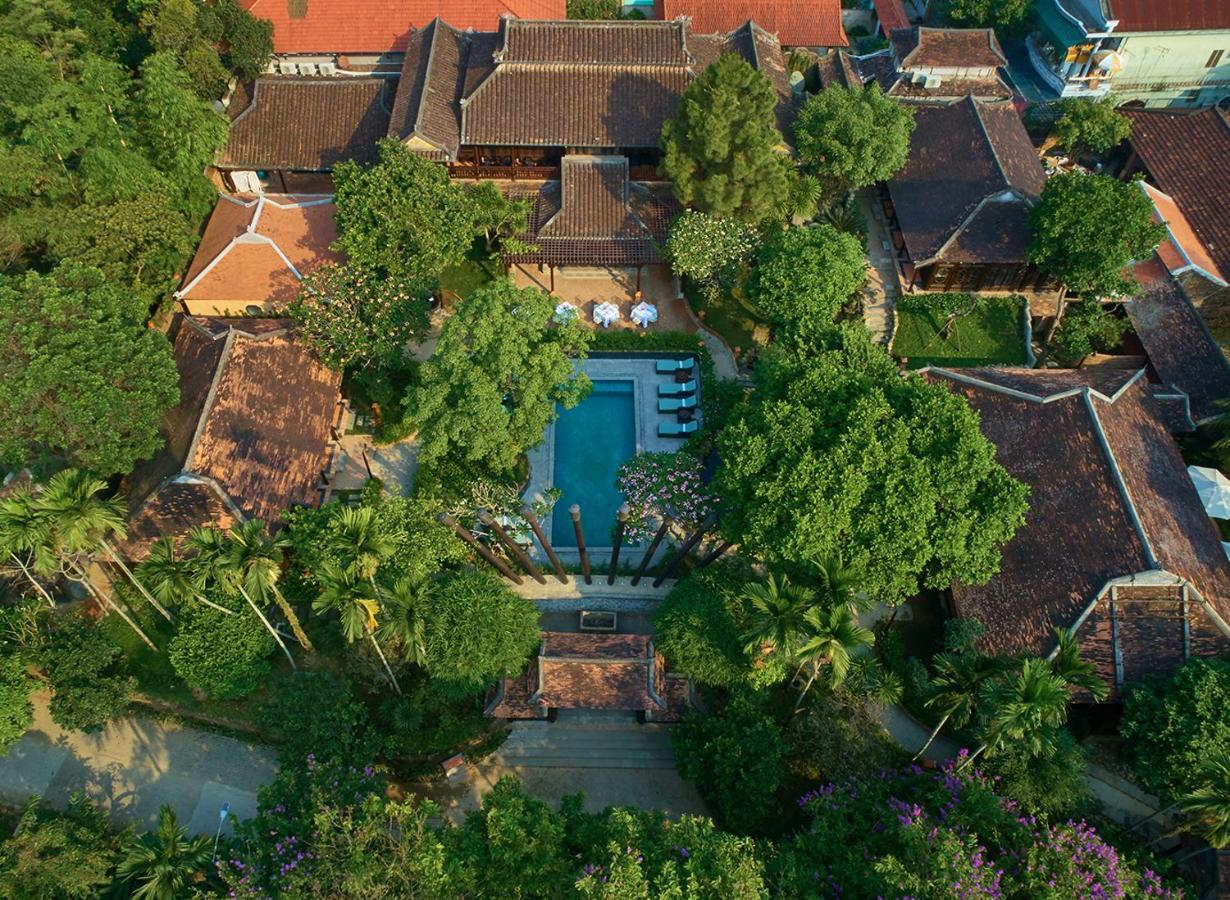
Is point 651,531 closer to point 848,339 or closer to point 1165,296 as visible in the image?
point 848,339

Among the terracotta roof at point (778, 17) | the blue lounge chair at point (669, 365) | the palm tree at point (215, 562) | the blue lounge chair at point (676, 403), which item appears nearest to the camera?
the palm tree at point (215, 562)

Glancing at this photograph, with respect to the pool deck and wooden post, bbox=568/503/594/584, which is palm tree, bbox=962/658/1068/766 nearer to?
wooden post, bbox=568/503/594/584

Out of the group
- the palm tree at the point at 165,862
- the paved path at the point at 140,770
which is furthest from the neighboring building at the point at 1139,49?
the palm tree at the point at 165,862

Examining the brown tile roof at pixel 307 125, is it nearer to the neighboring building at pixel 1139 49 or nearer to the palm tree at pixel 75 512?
the palm tree at pixel 75 512

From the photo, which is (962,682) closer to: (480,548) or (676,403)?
(480,548)

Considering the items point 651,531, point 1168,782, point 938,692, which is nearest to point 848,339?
point 651,531

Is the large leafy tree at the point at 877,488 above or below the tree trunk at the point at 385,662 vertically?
above
